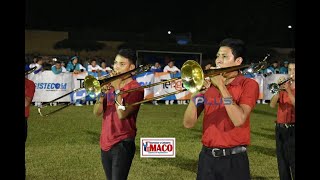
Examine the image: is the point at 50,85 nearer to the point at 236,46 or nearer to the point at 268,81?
the point at 268,81

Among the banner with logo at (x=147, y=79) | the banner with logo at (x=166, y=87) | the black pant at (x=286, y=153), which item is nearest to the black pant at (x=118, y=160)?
the black pant at (x=286, y=153)

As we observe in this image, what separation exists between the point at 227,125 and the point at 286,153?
7.38 feet

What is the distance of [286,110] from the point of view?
578 cm

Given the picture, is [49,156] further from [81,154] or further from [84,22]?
[84,22]

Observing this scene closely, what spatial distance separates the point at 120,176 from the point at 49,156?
425 cm

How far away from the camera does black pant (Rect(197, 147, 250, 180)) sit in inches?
147

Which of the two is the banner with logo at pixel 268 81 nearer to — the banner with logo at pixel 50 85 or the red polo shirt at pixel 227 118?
the banner with logo at pixel 50 85

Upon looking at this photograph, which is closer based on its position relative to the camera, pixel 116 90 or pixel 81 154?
pixel 116 90

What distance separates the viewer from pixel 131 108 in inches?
177

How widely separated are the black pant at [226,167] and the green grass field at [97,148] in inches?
131

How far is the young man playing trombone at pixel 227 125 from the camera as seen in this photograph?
145 inches

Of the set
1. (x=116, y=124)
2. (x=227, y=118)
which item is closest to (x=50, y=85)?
(x=116, y=124)

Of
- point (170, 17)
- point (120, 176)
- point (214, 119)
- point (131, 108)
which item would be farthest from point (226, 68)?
point (170, 17)
